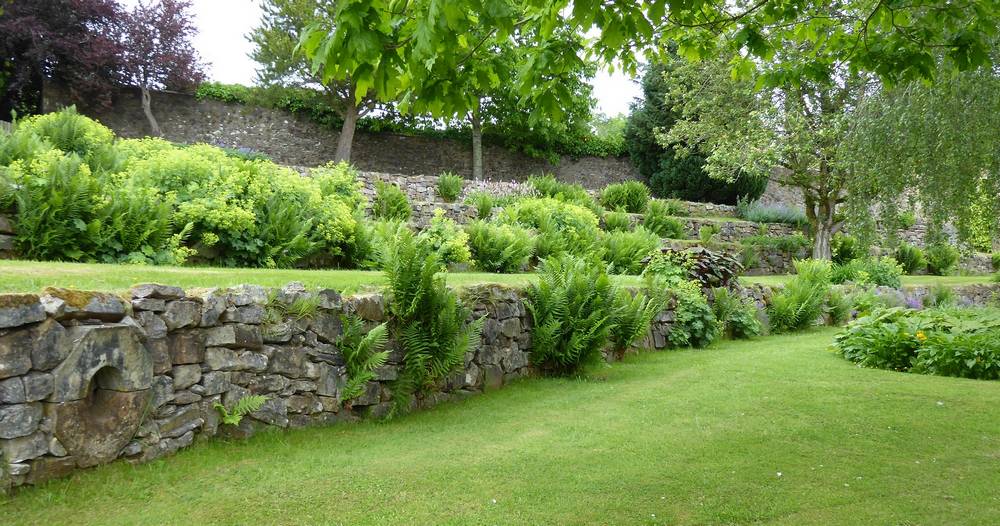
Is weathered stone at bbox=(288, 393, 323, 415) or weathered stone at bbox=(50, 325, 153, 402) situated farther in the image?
weathered stone at bbox=(288, 393, 323, 415)

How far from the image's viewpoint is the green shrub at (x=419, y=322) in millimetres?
5414

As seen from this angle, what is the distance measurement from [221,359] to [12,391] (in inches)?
48.4

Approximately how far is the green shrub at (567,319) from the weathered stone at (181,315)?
139 inches

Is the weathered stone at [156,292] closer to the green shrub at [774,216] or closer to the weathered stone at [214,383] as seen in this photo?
the weathered stone at [214,383]

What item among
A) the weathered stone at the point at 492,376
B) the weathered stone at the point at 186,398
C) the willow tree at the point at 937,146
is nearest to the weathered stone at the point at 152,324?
the weathered stone at the point at 186,398

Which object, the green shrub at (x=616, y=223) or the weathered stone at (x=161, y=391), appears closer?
the weathered stone at (x=161, y=391)

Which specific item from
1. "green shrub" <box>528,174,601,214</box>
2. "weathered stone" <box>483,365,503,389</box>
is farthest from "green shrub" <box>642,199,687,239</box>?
"weathered stone" <box>483,365,503,389</box>

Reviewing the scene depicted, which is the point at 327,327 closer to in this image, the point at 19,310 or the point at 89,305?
the point at 89,305

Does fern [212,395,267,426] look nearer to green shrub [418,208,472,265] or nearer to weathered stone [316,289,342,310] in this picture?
weathered stone [316,289,342,310]

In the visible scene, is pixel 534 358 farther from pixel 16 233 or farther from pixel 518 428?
pixel 16 233

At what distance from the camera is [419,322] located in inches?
216

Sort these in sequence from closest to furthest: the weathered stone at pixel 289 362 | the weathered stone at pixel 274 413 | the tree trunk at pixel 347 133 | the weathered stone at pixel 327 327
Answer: the weathered stone at pixel 274 413
the weathered stone at pixel 289 362
the weathered stone at pixel 327 327
the tree trunk at pixel 347 133

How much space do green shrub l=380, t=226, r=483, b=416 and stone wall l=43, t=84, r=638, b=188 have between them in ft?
63.2

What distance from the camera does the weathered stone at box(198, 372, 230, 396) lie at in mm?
4344
